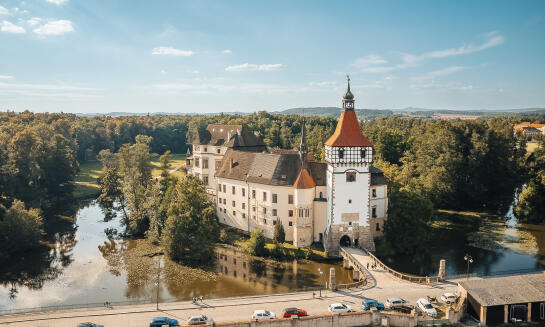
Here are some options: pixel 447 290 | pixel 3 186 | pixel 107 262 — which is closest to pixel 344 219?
pixel 447 290

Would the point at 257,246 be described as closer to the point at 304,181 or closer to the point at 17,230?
the point at 304,181

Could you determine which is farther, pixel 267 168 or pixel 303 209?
pixel 267 168

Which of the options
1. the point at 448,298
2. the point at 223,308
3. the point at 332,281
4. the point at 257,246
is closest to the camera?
the point at 223,308

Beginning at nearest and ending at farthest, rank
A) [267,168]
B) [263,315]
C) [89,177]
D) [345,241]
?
[263,315] < [345,241] < [267,168] < [89,177]

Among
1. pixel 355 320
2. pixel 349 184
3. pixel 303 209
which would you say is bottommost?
pixel 355 320

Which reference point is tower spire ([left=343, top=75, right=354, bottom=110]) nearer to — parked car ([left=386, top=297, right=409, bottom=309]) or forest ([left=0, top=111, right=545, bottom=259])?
forest ([left=0, top=111, right=545, bottom=259])

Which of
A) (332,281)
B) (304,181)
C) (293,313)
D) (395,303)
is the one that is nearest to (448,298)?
(395,303)

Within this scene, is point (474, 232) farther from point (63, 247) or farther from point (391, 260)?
point (63, 247)
